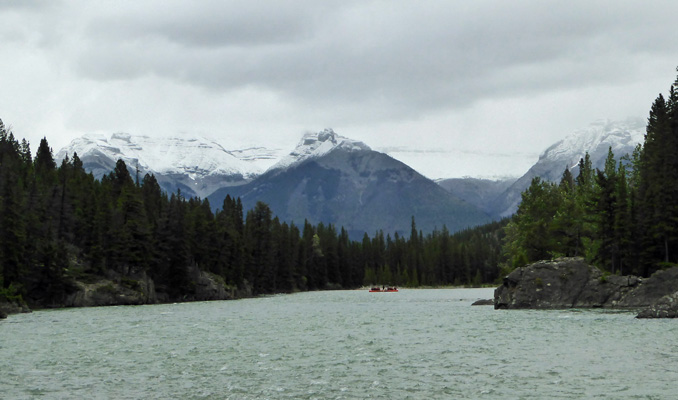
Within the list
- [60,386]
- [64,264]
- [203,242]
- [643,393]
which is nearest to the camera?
[643,393]

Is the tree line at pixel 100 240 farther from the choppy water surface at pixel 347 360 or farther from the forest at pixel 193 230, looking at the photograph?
the choppy water surface at pixel 347 360

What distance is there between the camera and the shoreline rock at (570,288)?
8464cm

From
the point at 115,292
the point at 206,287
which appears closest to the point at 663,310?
the point at 115,292

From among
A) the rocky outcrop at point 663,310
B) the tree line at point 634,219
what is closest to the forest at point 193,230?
the tree line at point 634,219

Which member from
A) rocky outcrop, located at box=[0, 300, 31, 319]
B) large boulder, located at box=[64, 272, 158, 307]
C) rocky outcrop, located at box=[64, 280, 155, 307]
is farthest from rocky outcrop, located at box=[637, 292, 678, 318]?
large boulder, located at box=[64, 272, 158, 307]

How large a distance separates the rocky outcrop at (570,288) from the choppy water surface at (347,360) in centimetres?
1675

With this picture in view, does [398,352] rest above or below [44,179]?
below

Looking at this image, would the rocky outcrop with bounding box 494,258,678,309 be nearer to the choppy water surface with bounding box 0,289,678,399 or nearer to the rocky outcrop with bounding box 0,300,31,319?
the choppy water surface with bounding box 0,289,678,399

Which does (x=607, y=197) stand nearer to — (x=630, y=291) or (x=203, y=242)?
(x=630, y=291)

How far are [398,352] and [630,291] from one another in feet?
168

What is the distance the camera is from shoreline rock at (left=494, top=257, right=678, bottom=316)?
84637mm

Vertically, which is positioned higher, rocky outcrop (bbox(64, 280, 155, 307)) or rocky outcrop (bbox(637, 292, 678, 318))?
rocky outcrop (bbox(64, 280, 155, 307))

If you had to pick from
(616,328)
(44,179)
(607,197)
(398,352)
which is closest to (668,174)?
(607,197)

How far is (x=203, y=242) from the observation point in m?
158
